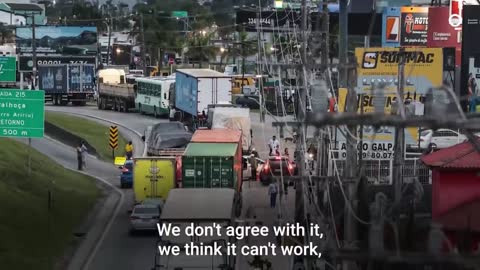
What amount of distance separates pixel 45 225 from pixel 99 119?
3236 centimetres

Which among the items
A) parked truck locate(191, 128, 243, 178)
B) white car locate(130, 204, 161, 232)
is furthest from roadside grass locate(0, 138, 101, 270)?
parked truck locate(191, 128, 243, 178)

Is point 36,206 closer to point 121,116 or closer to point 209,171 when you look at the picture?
point 209,171

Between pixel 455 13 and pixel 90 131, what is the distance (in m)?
19.9

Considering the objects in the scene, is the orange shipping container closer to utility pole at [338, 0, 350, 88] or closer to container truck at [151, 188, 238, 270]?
container truck at [151, 188, 238, 270]

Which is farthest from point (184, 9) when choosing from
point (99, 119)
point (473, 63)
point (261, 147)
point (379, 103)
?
point (379, 103)

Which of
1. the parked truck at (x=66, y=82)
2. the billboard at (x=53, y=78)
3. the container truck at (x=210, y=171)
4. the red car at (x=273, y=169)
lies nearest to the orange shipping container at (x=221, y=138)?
the red car at (x=273, y=169)

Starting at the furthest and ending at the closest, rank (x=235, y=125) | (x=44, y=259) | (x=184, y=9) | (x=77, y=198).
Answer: (x=184, y=9) < (x=235, y=125) < (x=77, y=198) < (x=44, y=259)

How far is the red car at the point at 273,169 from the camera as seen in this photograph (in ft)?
113

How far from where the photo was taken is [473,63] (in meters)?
37.3

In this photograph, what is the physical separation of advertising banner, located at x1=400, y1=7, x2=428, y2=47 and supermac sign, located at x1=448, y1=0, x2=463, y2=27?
8.84 ft

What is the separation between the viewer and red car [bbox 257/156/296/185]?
34553mm

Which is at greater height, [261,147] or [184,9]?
[184,9]

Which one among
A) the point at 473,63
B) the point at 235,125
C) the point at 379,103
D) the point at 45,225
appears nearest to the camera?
the point at 379,103

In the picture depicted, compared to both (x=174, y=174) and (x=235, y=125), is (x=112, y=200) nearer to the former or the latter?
(x=174, y=174)
